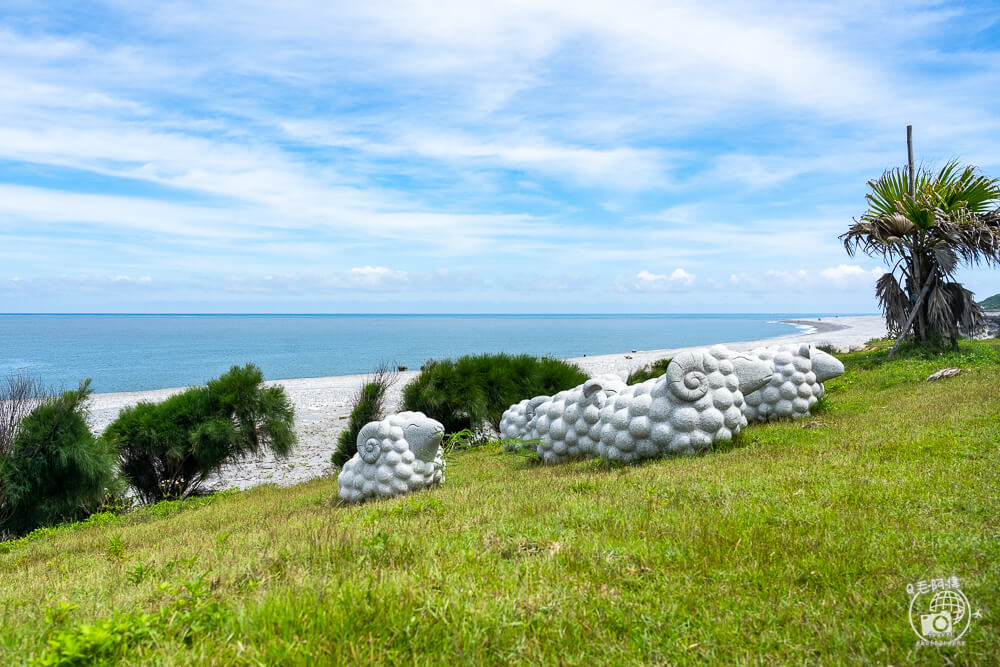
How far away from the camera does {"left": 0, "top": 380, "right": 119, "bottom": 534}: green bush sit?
35.3ft

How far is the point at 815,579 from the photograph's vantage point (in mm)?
3107

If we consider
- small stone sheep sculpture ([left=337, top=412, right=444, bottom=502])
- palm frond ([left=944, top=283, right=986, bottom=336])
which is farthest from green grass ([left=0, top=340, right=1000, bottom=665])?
palm frond ([left=944, top=283, right=986, bottom=336])

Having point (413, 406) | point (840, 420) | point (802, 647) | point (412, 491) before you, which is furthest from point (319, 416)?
point (802, 647)

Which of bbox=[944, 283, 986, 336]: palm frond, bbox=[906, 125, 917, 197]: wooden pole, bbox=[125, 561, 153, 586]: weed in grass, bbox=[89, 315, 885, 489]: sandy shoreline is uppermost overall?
bbox=[906, 125, 917, 197]: wooden pole

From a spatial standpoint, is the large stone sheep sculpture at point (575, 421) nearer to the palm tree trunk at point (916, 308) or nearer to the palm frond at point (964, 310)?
the palm tree trunk at point (916, 308)

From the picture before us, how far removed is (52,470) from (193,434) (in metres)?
2.76

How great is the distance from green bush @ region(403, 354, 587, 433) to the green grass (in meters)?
9.43

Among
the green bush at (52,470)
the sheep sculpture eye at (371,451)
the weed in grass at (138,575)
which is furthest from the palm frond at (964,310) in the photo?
the green bush at (52,470)

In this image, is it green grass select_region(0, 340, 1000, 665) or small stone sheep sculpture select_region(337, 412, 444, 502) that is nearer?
green grass select_region(0, 340, 1000, 665)

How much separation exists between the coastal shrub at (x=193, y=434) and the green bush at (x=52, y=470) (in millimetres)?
1419

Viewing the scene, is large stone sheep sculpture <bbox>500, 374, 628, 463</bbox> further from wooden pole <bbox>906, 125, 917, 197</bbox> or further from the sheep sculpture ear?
wooden pole <bbox>906, 125, 917, 197</bbox>

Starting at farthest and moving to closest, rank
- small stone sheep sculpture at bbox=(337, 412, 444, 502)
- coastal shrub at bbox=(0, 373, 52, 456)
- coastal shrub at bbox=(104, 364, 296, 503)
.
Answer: coastal shrub at bbox=(104, 364, 296, 503) → coastal shrub at bbox=(0, 373, 52, 456) → small stone sheep sculpture at bbox=(337, 412, 444, 502)

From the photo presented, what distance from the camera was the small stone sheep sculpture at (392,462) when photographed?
8.05 meters

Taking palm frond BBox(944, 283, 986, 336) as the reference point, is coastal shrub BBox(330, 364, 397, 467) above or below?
below
